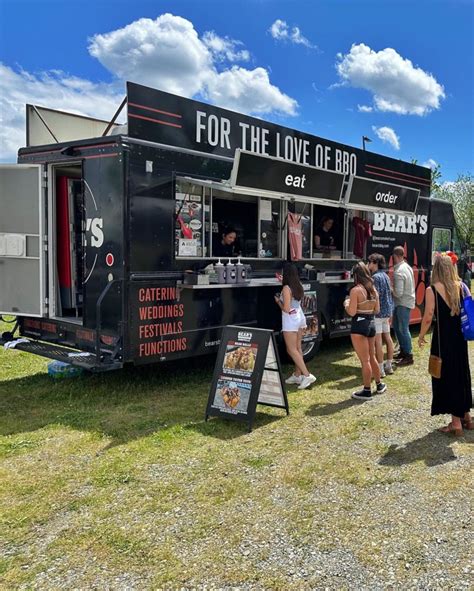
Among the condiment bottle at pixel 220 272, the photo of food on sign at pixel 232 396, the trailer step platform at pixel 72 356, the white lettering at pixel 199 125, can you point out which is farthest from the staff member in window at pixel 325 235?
the trailer step platform at pixel 72 356

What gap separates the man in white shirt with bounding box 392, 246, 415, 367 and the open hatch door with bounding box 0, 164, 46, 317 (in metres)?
4.78

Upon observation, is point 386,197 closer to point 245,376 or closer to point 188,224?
point 188,224

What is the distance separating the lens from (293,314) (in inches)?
246

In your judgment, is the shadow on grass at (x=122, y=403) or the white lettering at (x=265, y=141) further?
the white lettering at (x=265, y=141)

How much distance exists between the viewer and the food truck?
5574 millimetres

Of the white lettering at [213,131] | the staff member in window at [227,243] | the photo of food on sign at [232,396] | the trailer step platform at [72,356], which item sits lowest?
the photo of food on sign at [232,396]

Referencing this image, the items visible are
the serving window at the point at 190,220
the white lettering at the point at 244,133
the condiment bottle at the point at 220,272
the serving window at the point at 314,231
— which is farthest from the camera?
the serving window at the point at 314,231

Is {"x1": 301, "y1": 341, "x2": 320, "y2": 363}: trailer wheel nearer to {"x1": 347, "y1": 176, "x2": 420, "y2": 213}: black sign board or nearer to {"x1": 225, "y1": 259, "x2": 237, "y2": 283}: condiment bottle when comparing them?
{"x1": 225, "y1": 259, "x2": 237, "y2": 283}: condiment bottle

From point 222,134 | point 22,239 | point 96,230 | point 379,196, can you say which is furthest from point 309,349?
point 22,239

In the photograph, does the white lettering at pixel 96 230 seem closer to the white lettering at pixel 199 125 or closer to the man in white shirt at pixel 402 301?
the white lettering at pixel 199 125

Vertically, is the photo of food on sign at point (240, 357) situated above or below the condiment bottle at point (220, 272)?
below

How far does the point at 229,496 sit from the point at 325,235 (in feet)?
18.5

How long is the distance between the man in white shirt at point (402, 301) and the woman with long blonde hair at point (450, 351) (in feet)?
9.58

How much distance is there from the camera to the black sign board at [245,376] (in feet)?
16.3
